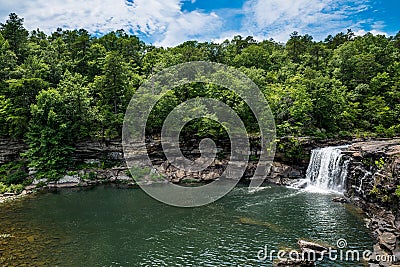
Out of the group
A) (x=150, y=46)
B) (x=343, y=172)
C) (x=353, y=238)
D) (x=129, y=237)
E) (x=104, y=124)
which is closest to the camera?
(x=353, y=238)

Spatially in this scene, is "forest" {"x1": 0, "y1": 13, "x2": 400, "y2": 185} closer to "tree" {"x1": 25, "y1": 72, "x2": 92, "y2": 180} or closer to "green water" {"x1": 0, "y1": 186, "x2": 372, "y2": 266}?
"tree" {"x1": 25, "y1": 72, "x2": 92, "y2": 180}

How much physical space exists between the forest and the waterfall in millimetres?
5311

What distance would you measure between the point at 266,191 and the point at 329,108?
17.9 meters

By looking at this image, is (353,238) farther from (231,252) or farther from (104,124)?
(104,124)

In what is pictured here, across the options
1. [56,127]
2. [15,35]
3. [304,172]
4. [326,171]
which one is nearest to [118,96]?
[56,127]

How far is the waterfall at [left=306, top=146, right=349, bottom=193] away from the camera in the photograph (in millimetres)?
31891

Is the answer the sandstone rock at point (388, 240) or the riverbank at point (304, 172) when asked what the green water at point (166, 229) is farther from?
the riverbank at point (304, 172)

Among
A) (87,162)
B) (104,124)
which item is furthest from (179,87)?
(87,162)

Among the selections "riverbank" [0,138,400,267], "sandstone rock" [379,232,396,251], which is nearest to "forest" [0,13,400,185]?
"riverbank" [0,138,400,267]

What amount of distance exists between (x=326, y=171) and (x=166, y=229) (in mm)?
19181

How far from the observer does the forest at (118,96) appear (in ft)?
127

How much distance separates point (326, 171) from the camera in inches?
1329

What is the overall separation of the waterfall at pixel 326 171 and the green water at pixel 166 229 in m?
2.42

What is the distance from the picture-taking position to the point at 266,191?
33188 mm
